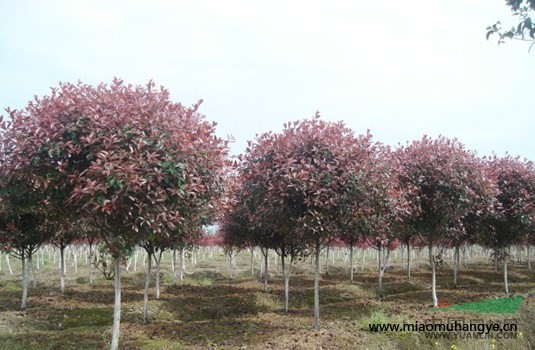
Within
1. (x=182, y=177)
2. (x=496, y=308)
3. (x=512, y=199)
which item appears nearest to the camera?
(x=182, y=177)

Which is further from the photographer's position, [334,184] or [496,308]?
[496,308]

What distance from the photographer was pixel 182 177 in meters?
6.91

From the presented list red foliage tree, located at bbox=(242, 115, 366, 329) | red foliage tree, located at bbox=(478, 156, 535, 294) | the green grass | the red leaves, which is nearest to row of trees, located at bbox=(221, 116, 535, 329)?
red foliage tree, located at bbox=(242, 115, 366, 329)

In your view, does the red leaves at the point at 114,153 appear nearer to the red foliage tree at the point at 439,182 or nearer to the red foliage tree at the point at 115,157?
the red foliage tree at the point at 115,157

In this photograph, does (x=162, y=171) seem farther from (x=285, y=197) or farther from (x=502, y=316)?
(x=502, y=316)

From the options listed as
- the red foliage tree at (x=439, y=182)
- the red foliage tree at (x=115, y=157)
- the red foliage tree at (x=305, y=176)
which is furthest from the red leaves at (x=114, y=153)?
the red foliage tree at (x=439, y=182)

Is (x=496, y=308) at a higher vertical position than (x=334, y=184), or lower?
lower

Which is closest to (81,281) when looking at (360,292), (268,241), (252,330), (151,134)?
(268,241)

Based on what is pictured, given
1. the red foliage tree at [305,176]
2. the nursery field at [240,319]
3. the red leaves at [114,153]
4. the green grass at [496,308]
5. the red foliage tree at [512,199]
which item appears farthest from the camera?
the red foliage tree at [512,199]

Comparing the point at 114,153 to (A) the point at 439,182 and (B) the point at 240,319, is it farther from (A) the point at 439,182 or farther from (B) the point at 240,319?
(A) the point at 439,182

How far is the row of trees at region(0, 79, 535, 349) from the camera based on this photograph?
6797 millimetres

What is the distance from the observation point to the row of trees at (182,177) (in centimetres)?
680

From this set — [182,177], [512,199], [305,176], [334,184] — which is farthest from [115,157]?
[512,199]

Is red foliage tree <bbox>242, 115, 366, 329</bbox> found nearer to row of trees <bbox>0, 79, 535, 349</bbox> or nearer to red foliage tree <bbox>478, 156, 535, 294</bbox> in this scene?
row of trees <bbox>0, 79, 535, 349</bbox>
